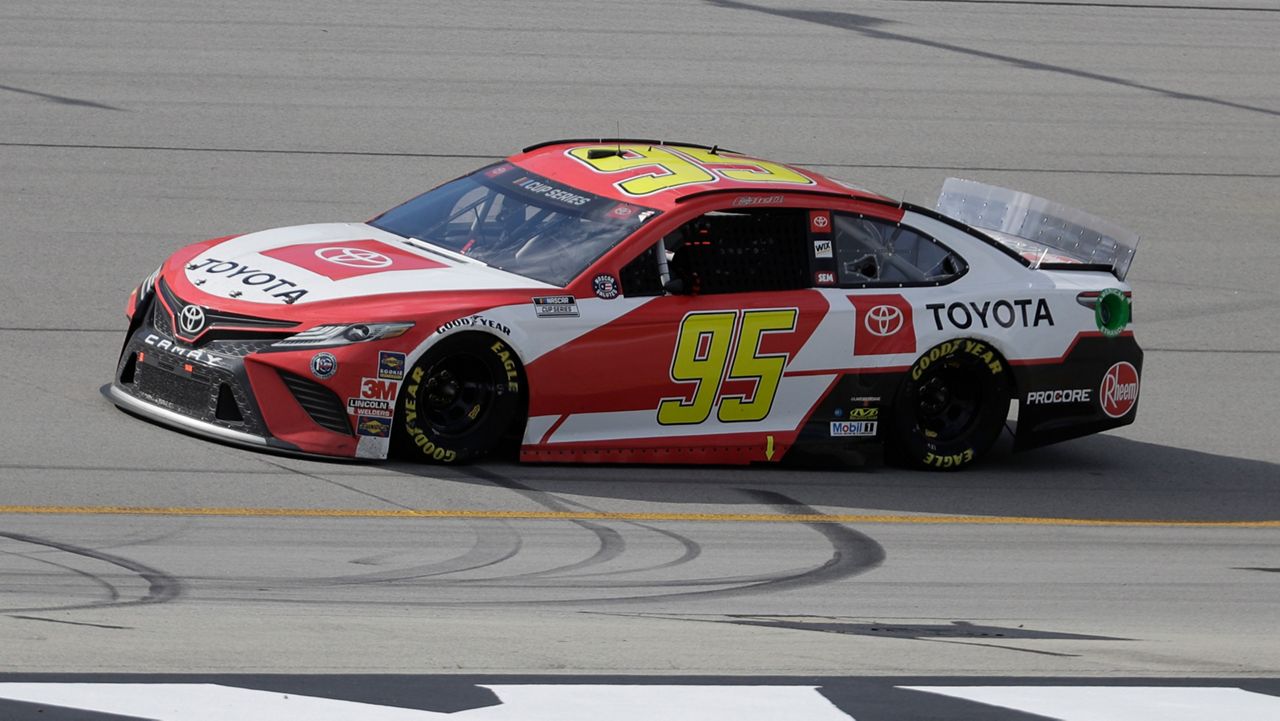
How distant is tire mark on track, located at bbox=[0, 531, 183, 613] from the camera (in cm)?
625

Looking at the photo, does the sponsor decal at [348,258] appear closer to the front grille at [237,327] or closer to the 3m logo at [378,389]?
the front grille at [237,327]

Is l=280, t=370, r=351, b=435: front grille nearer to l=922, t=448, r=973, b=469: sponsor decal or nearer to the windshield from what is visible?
the windshield

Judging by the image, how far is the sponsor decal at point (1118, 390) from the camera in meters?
10.0

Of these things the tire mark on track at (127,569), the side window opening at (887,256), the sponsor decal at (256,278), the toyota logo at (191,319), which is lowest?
the tire mark on track at (127,569)

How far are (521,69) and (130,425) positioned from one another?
8927 millimetres

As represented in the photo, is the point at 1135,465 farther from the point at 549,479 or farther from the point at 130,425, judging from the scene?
the point at 130,425

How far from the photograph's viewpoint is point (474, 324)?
853cm

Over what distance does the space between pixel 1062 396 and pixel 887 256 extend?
1217 mm

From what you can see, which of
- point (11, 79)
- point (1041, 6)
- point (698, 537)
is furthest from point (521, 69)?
point (698, 537)

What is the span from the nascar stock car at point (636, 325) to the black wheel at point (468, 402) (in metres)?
0.01

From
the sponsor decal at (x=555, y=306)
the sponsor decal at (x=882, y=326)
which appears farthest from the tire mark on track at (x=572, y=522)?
→ the sponsor decal at (x=882, y=326)

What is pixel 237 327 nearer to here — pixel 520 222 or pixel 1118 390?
pixel 520 222

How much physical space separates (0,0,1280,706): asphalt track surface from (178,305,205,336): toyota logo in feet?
1.70

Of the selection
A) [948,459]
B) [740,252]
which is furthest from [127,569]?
[948,459]
